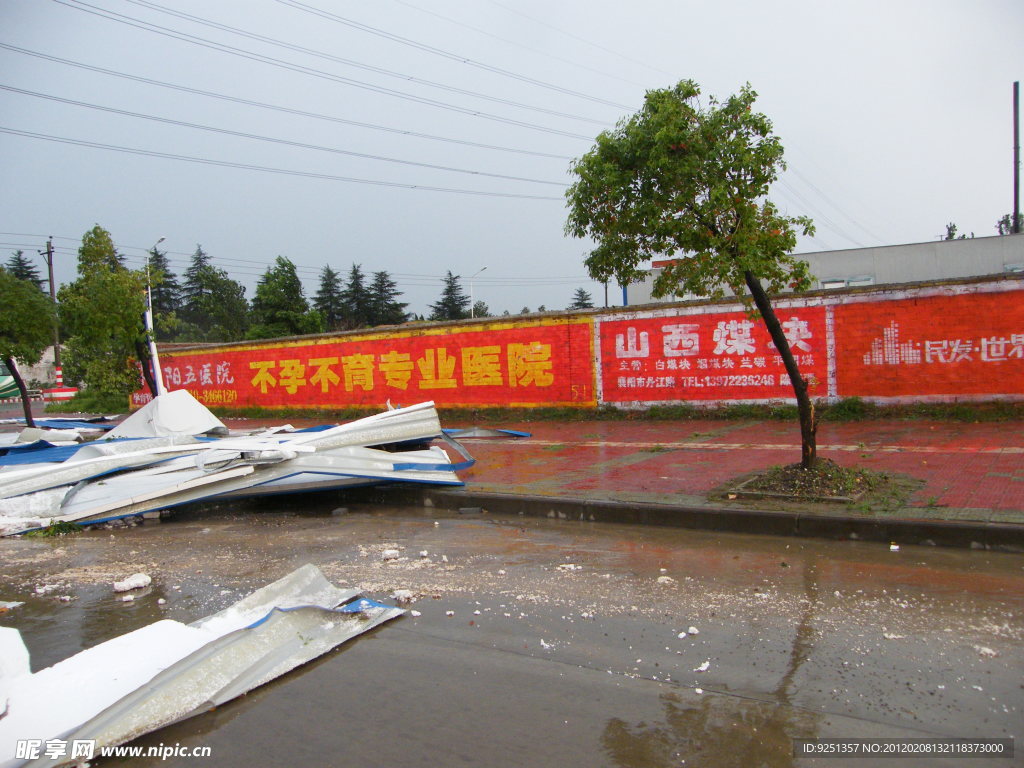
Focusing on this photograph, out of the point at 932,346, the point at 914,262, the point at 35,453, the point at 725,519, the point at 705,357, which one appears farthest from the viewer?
the point at 914,262

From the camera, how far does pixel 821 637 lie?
162 inches

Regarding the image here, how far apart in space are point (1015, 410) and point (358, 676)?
11.9m

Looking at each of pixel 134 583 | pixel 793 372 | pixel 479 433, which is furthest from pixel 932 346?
pixel 134 583

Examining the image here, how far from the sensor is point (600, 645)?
13.5 ft

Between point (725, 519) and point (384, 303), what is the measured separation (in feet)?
160

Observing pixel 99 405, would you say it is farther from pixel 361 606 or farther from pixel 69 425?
pixel 361 606

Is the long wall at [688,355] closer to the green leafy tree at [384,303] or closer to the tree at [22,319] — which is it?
the tree at [22,319]

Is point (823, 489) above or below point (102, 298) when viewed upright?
below

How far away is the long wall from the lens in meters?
11.8

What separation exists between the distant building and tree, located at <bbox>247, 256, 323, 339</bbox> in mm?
18505

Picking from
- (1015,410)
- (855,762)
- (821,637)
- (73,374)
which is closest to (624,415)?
(1015,410)

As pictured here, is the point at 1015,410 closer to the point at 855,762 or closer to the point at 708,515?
the point at 708,515

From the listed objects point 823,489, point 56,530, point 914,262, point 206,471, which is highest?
point 914,262

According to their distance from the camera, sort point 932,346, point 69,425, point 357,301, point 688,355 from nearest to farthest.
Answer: point 932,346 < point 688,355 < point 69,425 < point 357,301
